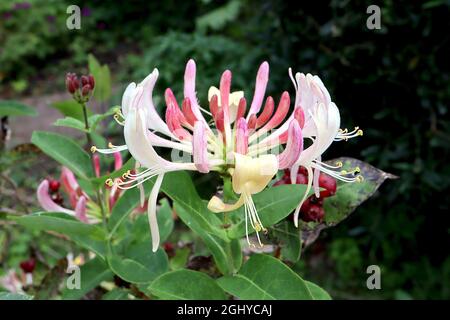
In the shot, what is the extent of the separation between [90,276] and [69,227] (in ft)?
0.41

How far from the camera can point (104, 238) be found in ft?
2.79

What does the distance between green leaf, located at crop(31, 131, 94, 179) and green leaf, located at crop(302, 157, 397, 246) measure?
0.31 meters

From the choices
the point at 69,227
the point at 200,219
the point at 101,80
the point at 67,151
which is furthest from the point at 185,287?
the point at 101,80

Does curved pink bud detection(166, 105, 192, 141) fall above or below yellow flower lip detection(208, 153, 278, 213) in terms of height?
above

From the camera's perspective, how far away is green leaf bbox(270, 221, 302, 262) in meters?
0.78

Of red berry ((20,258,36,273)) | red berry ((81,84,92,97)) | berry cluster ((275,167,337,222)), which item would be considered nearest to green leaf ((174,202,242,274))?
berry cluster ((275,167,337,222))

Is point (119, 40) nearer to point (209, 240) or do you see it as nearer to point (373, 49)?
point (373, 49)

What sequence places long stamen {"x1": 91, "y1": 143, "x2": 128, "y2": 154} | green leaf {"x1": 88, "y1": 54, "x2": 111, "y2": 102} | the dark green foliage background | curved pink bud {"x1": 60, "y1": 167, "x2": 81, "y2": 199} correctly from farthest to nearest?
the dark green foliage background, green leaf {"x1": 88, "y1": 54, "x2": 111, "y2": 102}, curved pink bud {"x1": 60, "y1": 167, "x2": 81, "y2": 199}, long stamen {"x1": 91, "y1": 143, "x2": 128, "y2": 154}

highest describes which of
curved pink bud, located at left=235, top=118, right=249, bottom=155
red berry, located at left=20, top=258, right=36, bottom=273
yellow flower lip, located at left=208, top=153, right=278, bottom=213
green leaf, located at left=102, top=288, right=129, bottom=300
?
curved pink bud, located at left=235, top=118, right=249, bottom=155

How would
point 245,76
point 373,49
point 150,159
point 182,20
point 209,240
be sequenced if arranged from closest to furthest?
1. point 150,159
2. point 209,240
3. point 373,49
4. point 245,76
5. point 182,20

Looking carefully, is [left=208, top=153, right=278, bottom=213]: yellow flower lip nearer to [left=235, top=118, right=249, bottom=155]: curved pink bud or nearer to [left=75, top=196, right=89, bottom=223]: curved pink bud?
[left=235, top=118, right=249, bottom=155]: curved pink bud

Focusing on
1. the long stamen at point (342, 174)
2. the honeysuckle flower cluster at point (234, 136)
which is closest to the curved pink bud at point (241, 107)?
the honeysuckle flower cluster at point (234, 136)
